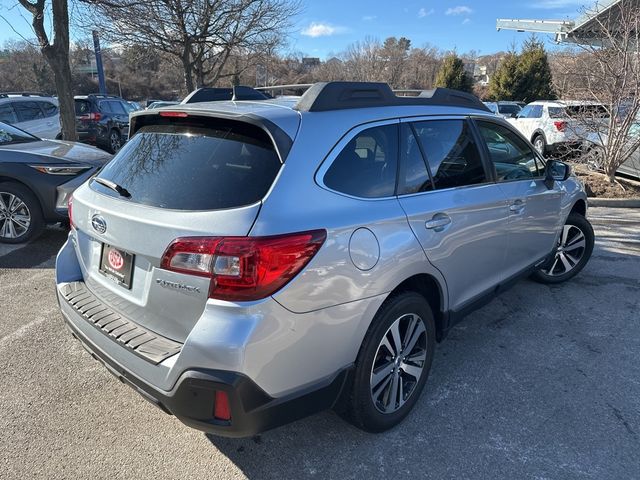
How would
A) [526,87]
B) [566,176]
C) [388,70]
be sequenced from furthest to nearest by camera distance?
[388,70]
[526,87]
[566,176]

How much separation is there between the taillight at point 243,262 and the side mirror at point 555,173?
2786 millimetres

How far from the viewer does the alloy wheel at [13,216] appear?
5.54 meters

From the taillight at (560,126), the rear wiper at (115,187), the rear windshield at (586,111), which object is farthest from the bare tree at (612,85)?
the rear wiper at (115,187)

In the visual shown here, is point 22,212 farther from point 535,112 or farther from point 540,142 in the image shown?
point 535,112

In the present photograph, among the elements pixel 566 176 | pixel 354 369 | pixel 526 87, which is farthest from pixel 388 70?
pixel 354 369

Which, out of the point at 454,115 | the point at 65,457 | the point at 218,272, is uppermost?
the point at 454,115

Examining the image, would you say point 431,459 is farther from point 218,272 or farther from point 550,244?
point 550,244

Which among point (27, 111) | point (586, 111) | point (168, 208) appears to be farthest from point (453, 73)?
point (168, 208)

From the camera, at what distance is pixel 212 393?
1.86 m

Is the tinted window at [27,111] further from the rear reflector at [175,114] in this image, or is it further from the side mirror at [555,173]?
the side mirror at [555,173]

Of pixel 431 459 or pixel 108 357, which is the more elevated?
pixel 108 357

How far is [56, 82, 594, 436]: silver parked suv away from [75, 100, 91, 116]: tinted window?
526 inches

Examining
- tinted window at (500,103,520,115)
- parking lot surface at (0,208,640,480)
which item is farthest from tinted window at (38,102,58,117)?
tinted window at (500,103,520,115)

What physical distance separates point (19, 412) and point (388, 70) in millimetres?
36438
